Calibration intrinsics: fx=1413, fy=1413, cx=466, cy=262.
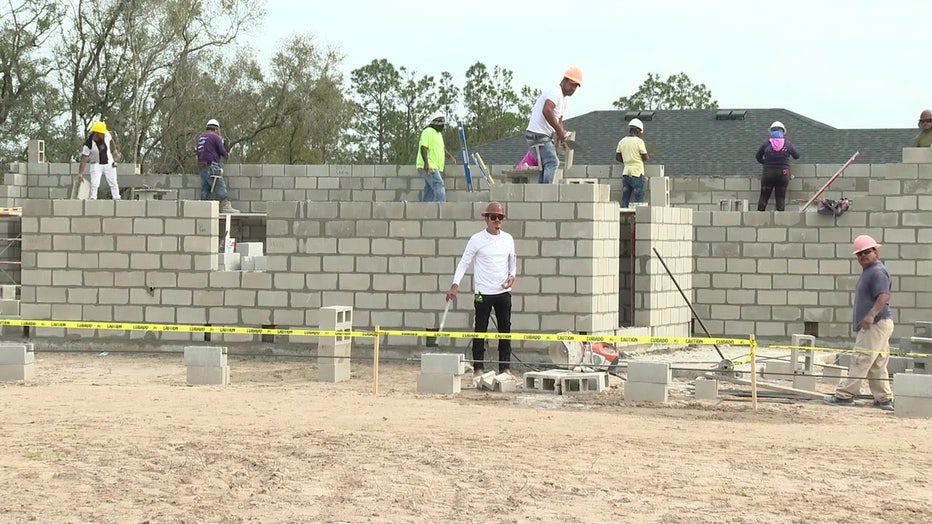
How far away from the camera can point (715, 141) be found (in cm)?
3200

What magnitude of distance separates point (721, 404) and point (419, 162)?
837 cm

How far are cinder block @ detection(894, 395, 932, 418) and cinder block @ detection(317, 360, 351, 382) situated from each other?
528cm

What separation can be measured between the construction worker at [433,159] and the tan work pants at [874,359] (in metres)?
7.88

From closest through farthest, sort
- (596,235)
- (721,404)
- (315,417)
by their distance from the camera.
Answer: (315,417) → (721,404) → (596,235)

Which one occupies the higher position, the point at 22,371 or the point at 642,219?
the point at 642,219

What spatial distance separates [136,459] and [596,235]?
7007mm

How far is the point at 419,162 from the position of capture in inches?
779

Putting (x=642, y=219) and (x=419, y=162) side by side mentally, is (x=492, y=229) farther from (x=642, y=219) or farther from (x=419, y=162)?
(x=419, y=162)

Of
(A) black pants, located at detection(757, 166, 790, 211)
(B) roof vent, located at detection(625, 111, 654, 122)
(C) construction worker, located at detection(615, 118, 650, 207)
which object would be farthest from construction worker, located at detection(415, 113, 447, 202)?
(B) roof vent, located at detection(625, 111, 654, 122)

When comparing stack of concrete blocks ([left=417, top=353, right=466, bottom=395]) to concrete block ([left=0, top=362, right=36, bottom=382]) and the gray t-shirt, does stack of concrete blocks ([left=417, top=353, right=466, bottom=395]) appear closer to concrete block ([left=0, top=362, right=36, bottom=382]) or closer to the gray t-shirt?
the gray t-shirt

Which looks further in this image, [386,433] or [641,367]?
[641,367]

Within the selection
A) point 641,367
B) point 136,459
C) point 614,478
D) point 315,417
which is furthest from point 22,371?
point 614,478

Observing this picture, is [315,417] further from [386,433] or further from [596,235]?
[596,235]

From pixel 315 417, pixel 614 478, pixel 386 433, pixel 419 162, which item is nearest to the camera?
pixel 614 478
